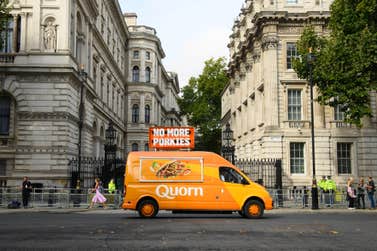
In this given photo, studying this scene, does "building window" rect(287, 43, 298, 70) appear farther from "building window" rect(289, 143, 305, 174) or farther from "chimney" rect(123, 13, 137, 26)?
"chimney" rect(123, 13, 137, 26)

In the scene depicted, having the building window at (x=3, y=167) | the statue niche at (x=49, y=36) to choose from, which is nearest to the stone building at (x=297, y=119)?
the statue niche at (x=49, y=36)

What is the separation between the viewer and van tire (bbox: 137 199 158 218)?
17.8m

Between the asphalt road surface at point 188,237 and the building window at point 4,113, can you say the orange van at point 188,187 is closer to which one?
the asphalt road surface at point 188,237

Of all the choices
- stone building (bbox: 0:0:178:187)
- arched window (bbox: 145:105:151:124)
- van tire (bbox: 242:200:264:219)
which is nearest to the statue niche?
stone building (bbox: 0:0:178:187)

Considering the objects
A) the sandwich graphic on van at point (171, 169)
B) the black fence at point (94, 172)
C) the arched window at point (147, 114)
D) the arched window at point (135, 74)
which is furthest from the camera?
the arched window at point (135, 74)

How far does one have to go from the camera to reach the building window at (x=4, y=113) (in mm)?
33375

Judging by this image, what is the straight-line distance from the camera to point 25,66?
108 ft

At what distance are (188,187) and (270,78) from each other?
65.9 feet

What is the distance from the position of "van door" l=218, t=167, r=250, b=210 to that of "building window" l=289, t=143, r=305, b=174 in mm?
18820

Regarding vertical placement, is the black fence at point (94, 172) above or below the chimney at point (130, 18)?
below

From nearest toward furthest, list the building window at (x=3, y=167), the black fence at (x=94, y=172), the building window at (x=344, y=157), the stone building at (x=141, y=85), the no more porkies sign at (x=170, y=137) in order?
the black fence at (x=94, y=172) → the no more porkies sign at (x=170, y=137) → the building window at (x=3, y=167) → the building window at (x=344, y=157) → the stone building at (x=141, y=85)

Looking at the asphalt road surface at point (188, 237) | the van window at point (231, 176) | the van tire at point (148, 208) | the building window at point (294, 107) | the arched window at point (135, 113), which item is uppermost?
the arched window at point (135, 113)

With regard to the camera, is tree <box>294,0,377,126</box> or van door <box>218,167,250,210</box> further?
tree <box>294,0,377,126</box>

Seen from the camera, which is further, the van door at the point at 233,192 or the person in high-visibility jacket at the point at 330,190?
the person in high-visibility jacket at the point at 330,190
